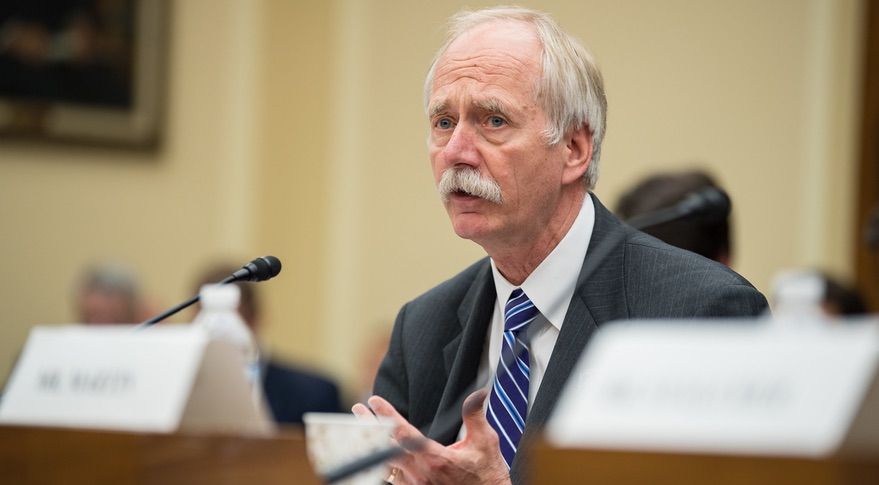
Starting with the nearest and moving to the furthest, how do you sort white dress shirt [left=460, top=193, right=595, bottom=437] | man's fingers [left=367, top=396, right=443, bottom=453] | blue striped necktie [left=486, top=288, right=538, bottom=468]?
man's fingers [left=367, top=396, right=443, bottom=453], blue striped necktie [left=486, top=288, right=538, bottom=468], white dress shirt [left=460, top=193, right=595, bottom=437]

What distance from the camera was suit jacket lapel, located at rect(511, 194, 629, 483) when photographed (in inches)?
96.1

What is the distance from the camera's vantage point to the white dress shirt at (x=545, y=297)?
2.65 metres

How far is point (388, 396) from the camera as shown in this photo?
9.36 ft

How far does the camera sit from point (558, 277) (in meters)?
2.71

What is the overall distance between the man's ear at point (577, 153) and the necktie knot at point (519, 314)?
12.0 inches

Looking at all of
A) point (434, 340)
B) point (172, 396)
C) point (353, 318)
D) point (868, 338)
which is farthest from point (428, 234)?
point (868, 338)

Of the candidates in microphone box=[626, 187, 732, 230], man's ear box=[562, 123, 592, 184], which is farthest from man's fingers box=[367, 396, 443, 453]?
microphone box=[626, 187, 732, 230]

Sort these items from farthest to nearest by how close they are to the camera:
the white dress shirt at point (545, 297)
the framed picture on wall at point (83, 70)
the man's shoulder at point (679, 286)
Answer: the framed picture on wall at point (83, 70), the white dress shirt at point (545, 297), the man's shoulder at point (679, 286)

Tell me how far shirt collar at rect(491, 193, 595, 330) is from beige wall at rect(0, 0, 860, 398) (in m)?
3.45

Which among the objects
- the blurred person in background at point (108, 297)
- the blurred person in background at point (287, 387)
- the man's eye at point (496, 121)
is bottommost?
the blurred person in background at point (287, 387)

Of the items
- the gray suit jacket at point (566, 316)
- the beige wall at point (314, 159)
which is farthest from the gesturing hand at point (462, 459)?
the beige wall at point (314, 159)

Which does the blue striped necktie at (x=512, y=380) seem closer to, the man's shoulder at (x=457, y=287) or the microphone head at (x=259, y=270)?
the man's shoulder at (x=457, y=287)

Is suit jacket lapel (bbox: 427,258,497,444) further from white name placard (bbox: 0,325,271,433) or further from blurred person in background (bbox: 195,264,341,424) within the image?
blurred person in background (bbox: 195,264,341,424)

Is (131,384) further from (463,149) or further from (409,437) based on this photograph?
(463,149)
